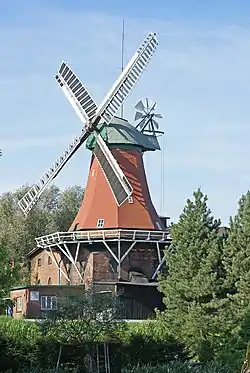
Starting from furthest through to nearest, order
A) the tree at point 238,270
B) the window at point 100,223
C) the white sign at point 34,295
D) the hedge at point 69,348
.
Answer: the window at point 100,223 < the white sign at point 34,295 < the tree at point 238,270 < the hedge at point 69,348

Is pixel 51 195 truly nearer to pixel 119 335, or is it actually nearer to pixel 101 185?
pixel 101 185

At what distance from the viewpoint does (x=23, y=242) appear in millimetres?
60875

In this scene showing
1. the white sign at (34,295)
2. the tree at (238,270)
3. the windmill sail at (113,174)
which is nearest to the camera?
the tree at (238,270)

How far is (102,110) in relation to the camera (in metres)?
48.1

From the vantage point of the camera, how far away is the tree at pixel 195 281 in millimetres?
31078

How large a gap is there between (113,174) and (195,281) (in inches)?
566

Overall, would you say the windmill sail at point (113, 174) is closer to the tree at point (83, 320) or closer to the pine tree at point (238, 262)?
the pine tree at point (238, 262)

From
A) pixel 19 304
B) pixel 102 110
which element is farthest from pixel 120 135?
pixel 19 304

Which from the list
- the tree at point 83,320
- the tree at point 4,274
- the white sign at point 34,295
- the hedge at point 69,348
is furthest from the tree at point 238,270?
the white sign at point 34,295

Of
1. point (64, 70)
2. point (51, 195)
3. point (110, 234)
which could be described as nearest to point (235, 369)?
point (110, 234)

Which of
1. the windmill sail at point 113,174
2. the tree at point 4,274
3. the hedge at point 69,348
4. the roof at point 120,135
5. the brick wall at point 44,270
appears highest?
the roof at point 120,135

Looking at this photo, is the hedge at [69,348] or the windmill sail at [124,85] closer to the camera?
the hedge at [69,348]

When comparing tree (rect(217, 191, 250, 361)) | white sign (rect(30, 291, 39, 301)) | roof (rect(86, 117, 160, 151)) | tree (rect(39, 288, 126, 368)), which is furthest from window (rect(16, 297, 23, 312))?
tree (rect(39, 288, 126, 368))

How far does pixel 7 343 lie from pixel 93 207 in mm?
23236
